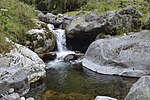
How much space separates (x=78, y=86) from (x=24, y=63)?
2.57 metres

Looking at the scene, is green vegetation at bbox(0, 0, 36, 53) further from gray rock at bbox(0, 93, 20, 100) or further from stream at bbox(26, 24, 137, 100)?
gray rock at bbox(0, 93, 20, 100)

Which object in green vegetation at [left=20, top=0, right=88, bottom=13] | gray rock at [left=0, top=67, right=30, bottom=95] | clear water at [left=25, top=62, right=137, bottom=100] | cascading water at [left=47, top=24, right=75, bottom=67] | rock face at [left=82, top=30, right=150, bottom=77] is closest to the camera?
gray rock at [left=0, top=67, right=30, bottom=95]

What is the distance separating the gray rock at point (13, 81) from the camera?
11164 millimetres

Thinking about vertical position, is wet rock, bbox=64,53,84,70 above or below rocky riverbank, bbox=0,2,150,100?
below

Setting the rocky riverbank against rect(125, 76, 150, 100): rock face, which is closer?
rect(125, 76, 150, 100): rock face

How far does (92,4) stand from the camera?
27.2m

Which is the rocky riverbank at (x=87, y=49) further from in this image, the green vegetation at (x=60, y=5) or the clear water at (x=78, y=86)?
the green vegetation at (x=60, y=5)

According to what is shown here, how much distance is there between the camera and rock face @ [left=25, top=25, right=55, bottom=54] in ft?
57.6

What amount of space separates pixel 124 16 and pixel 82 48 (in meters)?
3.46

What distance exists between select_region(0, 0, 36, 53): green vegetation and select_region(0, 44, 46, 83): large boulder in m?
2.34

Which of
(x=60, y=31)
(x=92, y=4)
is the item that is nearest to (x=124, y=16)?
(x=60, y=31)

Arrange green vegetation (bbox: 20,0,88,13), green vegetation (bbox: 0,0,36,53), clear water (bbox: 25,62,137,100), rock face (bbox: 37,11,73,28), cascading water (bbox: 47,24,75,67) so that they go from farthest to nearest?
1. green vegetation (bbox: 20,0,88,13)
2. rock face (bbox: 37,11,73,28)
3. cascading water (bbox: 47,24,75,67)
4. green vegetation (bbox: 0,0,36,53)
5. clear water (bbox: 25,62,137,100)

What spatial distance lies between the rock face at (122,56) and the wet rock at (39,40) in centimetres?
305

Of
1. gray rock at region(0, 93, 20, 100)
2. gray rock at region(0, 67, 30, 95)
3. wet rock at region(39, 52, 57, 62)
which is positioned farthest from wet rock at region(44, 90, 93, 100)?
wet rock at region(39, 52, 57, 62)
